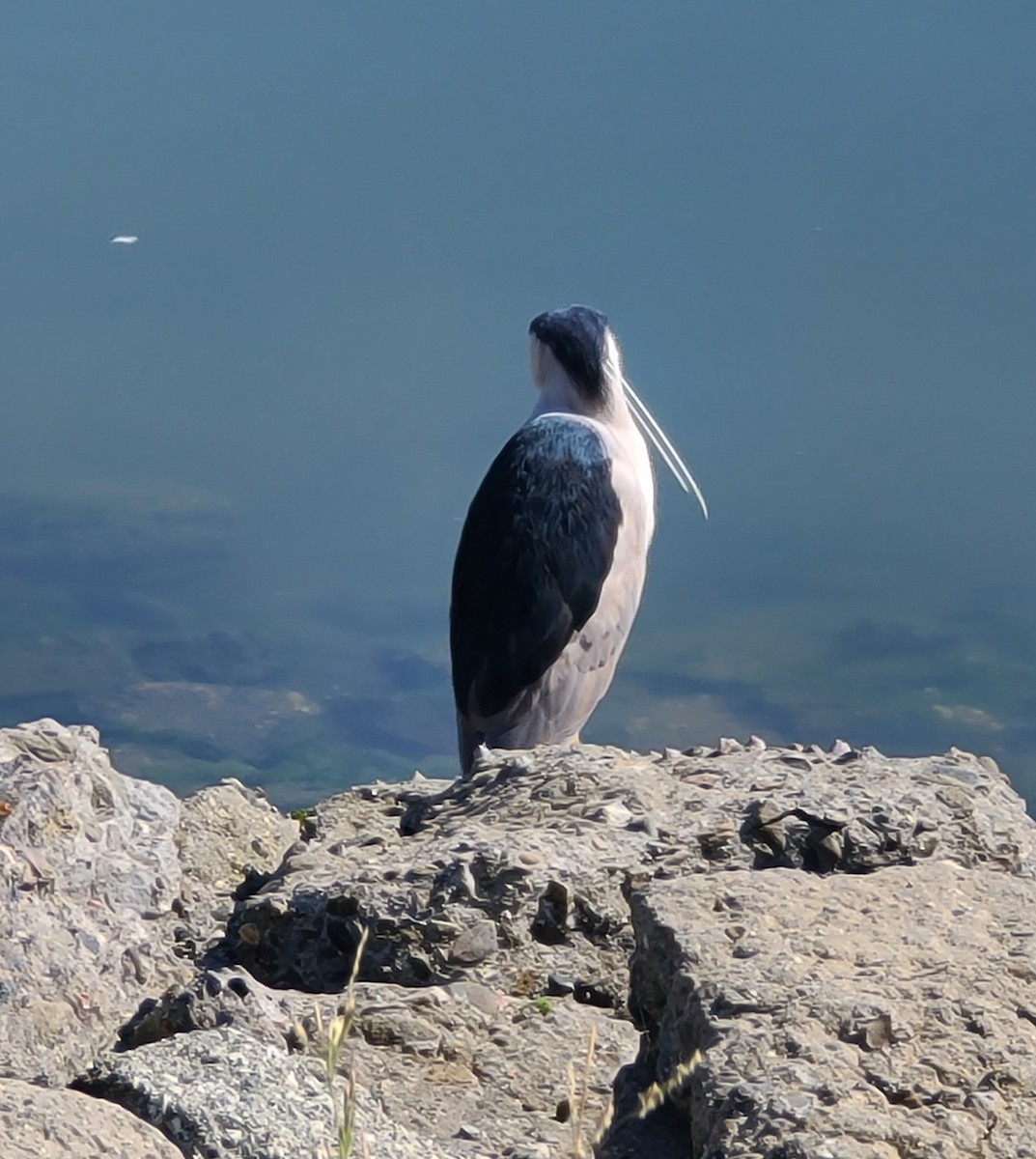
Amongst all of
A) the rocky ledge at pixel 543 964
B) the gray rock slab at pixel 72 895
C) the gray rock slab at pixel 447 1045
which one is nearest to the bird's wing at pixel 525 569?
the rocky ledge at pixel 543 964

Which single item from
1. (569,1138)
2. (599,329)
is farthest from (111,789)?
(599,329)

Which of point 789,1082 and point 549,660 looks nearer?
point 789,1082

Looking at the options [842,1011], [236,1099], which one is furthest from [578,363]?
[236,1099]

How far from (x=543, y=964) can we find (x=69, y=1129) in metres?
1.12

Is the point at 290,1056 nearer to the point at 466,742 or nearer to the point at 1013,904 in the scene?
the point at 1013,904

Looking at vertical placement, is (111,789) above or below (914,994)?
above

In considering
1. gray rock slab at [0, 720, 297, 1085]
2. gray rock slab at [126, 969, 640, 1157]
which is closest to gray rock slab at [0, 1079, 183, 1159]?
gray rock slab at [126, 969, 640, 1157]

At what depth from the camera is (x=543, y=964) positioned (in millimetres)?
3133

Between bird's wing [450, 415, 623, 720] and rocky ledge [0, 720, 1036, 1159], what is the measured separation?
6.70ft

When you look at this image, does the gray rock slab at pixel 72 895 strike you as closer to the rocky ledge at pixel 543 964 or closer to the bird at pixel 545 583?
the rocky ledge at pixel 543 964

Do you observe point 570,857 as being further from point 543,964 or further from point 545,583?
point 545,583

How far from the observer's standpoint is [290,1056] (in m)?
2.49

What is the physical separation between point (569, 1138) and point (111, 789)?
5.10ft

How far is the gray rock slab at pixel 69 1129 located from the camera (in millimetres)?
2115
